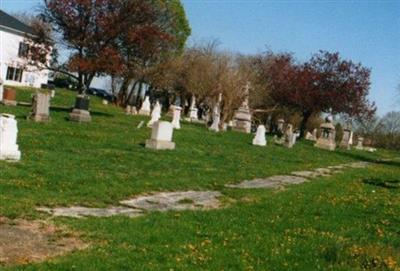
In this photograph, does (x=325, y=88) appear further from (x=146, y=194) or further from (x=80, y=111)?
(x=146, y=194)

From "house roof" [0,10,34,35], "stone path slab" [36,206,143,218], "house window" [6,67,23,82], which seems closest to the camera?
"stone path slab" [36,206,143,218]

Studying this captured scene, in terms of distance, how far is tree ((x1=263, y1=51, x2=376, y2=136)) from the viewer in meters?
60.0

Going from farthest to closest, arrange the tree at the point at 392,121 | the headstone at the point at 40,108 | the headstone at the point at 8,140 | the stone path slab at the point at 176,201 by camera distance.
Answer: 1. the tree at the point at 392,121
2. the headstone at the point at 40,108
3. the headstone at the point at 8,140
4. the stone path slab at the point at 176,201

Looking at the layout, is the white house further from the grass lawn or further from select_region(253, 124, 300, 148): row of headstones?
the grass lawn

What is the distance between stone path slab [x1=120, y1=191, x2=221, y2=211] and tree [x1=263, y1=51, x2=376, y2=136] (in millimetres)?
46157

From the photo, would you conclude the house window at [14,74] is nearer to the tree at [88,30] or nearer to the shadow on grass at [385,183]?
the tree at [88,30]

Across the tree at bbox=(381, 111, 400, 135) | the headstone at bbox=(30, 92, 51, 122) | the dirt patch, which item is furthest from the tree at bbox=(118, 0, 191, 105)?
the tree at bbox=(381, 111, 400, 135)

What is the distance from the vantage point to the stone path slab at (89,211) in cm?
1083

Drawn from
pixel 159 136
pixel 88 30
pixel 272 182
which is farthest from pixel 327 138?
pixel 272 182

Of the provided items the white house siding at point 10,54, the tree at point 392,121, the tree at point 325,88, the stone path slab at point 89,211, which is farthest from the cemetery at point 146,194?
the tree at point 392,121

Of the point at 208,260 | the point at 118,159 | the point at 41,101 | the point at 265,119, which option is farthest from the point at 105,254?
the point at 265,119

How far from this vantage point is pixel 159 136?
2384cm

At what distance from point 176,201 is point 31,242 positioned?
5.41 meters

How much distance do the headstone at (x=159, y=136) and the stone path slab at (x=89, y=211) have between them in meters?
11.7
